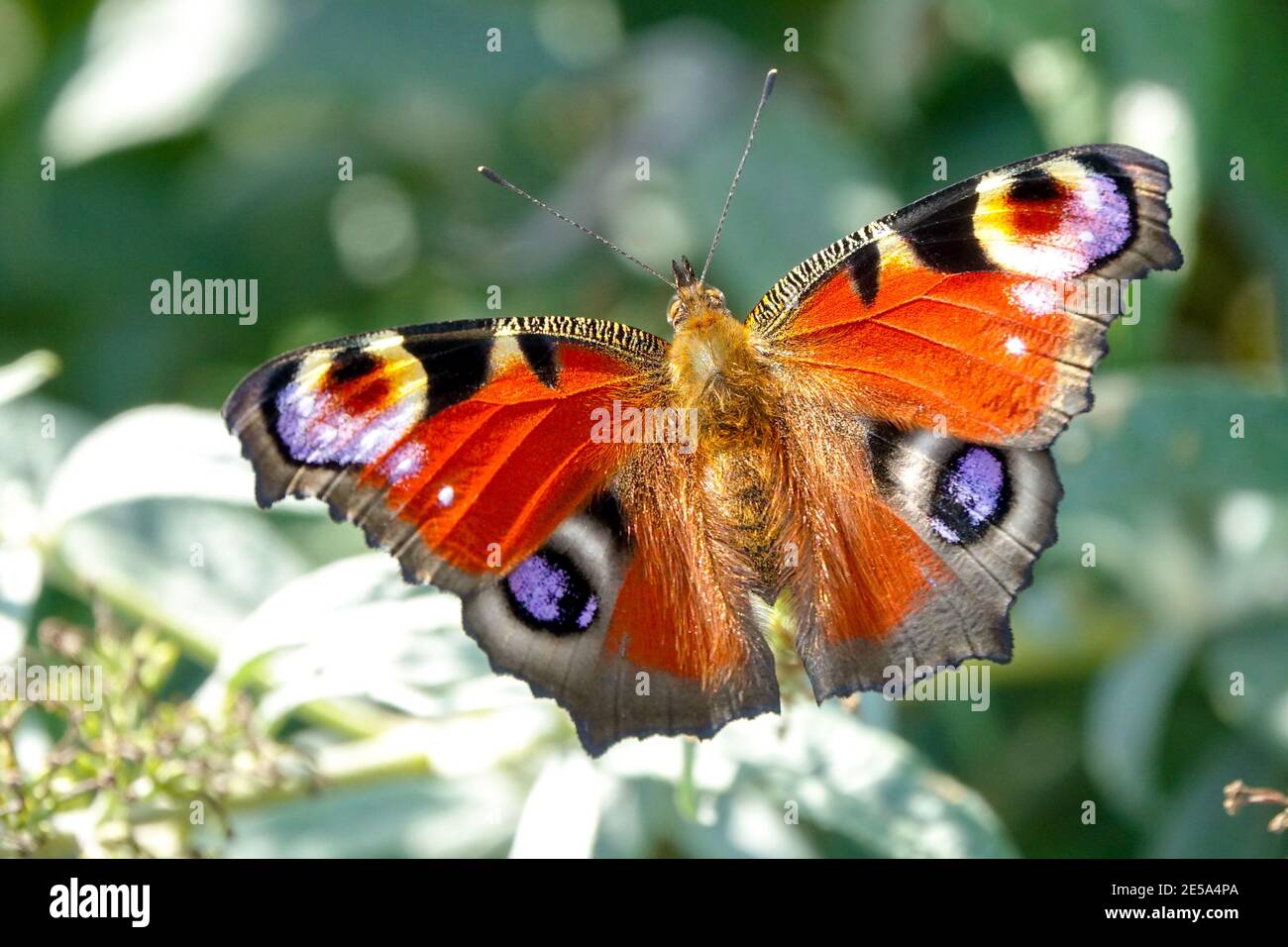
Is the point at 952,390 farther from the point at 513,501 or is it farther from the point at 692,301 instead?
the point at 513,501

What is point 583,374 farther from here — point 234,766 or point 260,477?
point 234,766

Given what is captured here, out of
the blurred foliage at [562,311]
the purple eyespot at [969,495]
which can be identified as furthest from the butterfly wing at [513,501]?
the purple eyespot at [969,495]

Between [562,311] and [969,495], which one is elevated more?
[562,311]

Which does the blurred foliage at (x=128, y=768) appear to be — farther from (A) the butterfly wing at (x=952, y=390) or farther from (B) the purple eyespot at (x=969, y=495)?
(B) the purple eyespot at (x=969, y=495)

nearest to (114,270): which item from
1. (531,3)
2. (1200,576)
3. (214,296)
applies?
(214,296)

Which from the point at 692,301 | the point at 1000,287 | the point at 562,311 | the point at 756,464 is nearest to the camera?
the point at 1000,287

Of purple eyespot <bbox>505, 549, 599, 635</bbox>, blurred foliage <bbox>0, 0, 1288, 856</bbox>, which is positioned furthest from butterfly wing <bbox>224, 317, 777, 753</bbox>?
blurred foliage <bbox>0, 0, 1288, 856</bbox>

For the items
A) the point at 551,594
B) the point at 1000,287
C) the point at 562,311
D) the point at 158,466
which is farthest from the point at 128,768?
the point at 562,311
